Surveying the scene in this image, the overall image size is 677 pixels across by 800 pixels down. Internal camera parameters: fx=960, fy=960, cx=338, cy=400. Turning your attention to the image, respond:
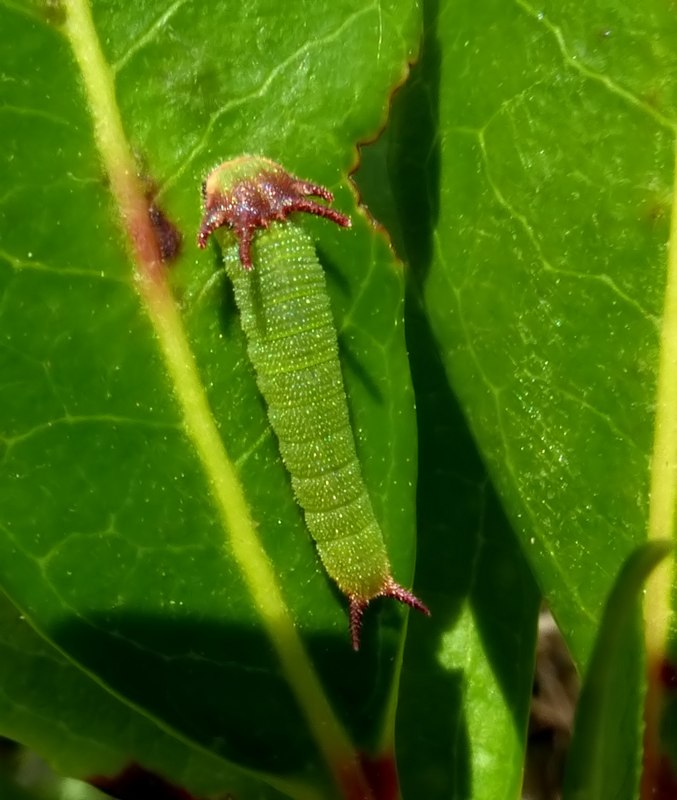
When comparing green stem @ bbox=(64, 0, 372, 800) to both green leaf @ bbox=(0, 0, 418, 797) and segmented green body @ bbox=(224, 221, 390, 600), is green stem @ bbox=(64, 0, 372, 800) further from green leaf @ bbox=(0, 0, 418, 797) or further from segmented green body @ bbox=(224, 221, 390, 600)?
segmented green body @ bbox=(224, 221, 390, 600)

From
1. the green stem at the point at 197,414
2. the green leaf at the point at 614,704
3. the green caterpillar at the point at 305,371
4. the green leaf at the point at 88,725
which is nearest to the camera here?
the green leaf at the point at 614,704

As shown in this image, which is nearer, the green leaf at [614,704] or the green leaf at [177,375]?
the green leaf at [614,704]

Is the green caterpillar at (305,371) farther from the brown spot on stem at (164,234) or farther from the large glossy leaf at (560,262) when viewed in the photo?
the large glossy leaf at (560,262)

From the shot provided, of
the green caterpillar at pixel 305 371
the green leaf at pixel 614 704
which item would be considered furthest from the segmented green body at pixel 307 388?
the green leaf at pixel 614 704

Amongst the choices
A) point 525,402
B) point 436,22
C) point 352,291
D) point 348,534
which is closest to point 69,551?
point 348,534

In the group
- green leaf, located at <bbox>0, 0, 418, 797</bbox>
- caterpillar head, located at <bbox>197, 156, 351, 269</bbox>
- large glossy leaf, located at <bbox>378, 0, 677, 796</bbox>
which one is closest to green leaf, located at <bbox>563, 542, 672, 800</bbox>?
large glossy leaf, located at <bbox>378, 0, 677, 796</bbox>

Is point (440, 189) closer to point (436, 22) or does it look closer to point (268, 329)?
point (436, 22)

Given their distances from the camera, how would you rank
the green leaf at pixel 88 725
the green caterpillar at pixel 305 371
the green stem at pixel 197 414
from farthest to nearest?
the green leaf at pixel 88 725 → the green caterpillar at pixel 305 371 → the green stem at pixel 197 414
